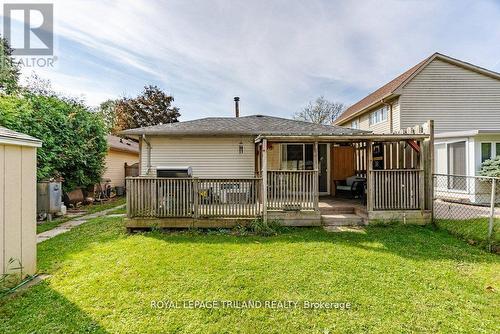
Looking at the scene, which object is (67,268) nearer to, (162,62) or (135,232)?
(135,232)

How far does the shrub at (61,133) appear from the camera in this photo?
8.23 metres

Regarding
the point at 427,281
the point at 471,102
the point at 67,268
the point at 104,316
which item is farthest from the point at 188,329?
the point at 471,102

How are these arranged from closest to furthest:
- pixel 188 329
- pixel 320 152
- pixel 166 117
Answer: pixel 188 329 → pixel 320 152 → pixel 166 117

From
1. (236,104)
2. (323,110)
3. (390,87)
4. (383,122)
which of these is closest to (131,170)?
(236,104)

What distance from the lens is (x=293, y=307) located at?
2928 millimetres

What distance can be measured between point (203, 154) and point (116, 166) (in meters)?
9.32

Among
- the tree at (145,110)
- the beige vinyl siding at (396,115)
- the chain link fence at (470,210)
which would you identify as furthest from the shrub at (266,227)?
the tree at (145,110)

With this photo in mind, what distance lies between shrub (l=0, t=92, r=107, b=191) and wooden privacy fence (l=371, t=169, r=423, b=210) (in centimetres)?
1082

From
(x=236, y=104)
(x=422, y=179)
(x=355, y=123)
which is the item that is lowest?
(x=422, y=179)

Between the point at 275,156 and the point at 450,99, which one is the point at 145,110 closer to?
the point at 275,156

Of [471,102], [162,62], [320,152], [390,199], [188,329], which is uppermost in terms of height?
[162,62]

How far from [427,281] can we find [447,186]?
312 inches

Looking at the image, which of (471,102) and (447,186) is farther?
(471,102)

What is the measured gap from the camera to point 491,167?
26.8ft
